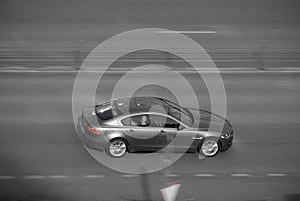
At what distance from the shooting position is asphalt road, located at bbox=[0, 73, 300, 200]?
10.7 meters

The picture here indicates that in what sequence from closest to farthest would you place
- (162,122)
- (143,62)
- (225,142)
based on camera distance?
(162,122) → (225,142) → (143,62)

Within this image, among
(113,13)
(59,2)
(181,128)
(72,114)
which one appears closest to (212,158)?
(181,128)

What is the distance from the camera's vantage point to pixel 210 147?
39.4ft

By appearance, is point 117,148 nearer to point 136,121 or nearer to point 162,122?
point 136,121

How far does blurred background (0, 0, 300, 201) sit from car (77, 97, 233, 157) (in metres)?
0.47

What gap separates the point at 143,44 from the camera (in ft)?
64.5

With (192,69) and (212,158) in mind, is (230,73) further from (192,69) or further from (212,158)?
(212,158)

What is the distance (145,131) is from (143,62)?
22.5 feet

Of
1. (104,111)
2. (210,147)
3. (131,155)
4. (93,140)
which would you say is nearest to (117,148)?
(131,155)

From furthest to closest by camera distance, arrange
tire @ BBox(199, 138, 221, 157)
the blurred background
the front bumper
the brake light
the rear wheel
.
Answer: the front bumper < tire @ BBox(199, 138, 221, 157) < the rear wheel < the brake light < the blurred background

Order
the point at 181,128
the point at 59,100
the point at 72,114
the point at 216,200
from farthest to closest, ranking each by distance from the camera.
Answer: the point at 59,100 → the point at 72,114 → the point at 181,128 → the point at 216,200

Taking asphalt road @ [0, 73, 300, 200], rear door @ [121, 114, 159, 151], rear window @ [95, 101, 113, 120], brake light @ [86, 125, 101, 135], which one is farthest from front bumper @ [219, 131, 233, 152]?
brake light @ [86, 125, 101, 135]

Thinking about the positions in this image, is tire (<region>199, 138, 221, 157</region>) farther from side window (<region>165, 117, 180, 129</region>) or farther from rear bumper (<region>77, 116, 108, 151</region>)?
rear bumper (<region>77, 116, 108, 151</region>)

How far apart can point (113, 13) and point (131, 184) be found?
13.9 metres
